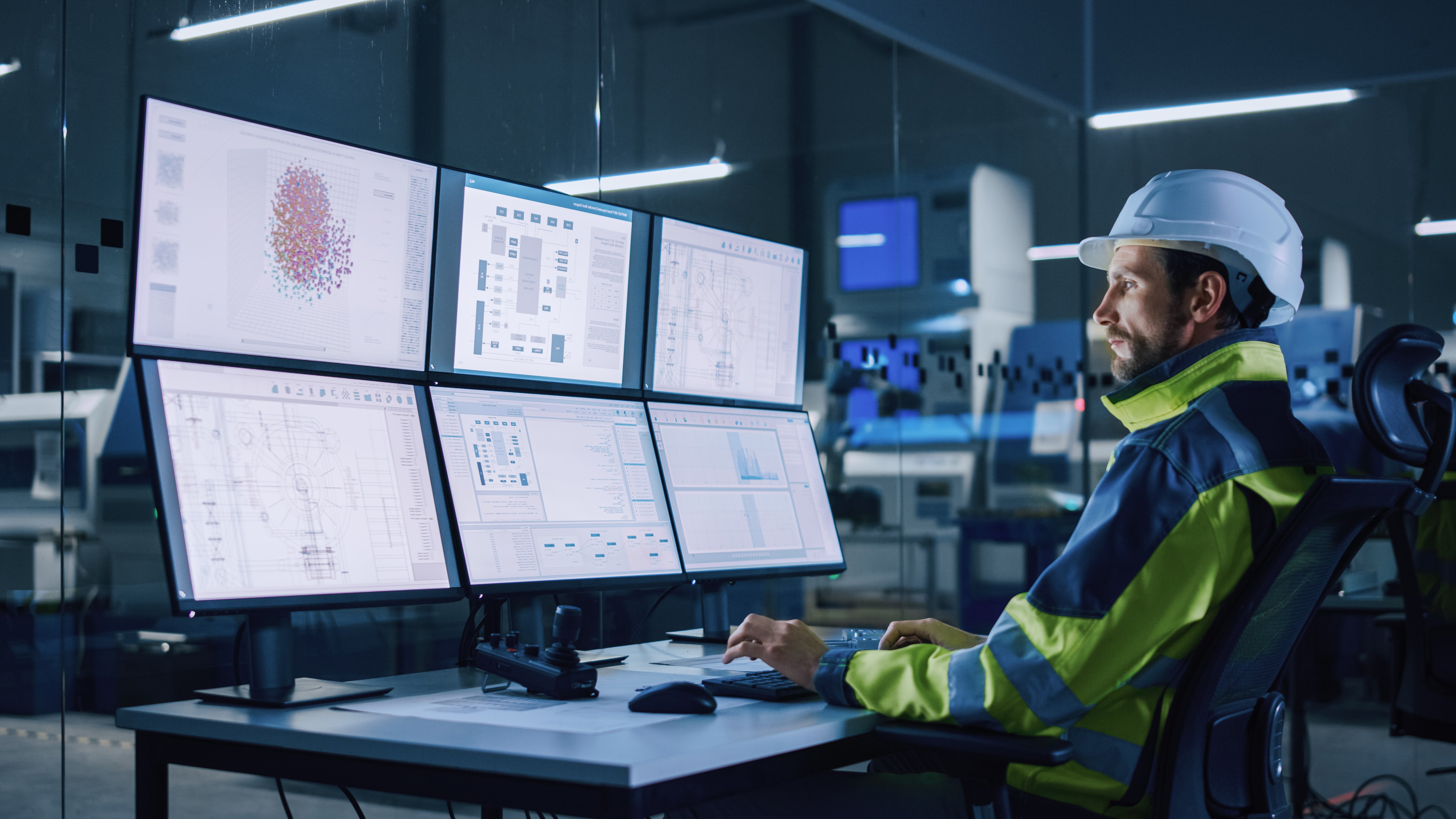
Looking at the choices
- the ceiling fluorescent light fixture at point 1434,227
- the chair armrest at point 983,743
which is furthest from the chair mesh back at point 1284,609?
the ceiling fluorescent light fixture at point 1434,227

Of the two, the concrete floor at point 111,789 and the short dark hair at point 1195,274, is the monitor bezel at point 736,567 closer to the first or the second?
the concrete floor at point 111,789

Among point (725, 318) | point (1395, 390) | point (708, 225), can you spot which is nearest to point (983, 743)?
point (1395, 390)

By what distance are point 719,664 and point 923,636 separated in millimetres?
375

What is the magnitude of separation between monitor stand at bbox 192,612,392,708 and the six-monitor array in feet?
0.17

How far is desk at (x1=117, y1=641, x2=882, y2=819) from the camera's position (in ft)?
4.09

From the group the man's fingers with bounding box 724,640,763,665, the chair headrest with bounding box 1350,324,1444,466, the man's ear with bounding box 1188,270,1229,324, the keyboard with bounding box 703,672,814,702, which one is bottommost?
the keyboard with bounding box 703,672,814,702

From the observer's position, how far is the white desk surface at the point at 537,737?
1.26 metres

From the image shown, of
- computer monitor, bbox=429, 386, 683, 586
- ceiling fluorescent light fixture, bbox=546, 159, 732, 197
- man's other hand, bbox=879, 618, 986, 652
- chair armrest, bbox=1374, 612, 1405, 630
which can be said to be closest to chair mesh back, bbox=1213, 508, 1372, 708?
man's other hand, bbox=879, 618, 986, 652

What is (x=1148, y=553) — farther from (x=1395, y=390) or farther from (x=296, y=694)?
(x=296, y=694)

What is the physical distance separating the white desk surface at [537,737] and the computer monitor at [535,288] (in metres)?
0.59

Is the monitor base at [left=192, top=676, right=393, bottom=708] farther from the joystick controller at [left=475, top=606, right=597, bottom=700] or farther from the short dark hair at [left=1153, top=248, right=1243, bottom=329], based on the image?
the short dark hair at [left=1153, top=248, right=1243, bottom=329]

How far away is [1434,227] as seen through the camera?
14.9 feet

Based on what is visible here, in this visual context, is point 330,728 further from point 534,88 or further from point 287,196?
point 534,88

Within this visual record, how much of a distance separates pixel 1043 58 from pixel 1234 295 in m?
3.80
